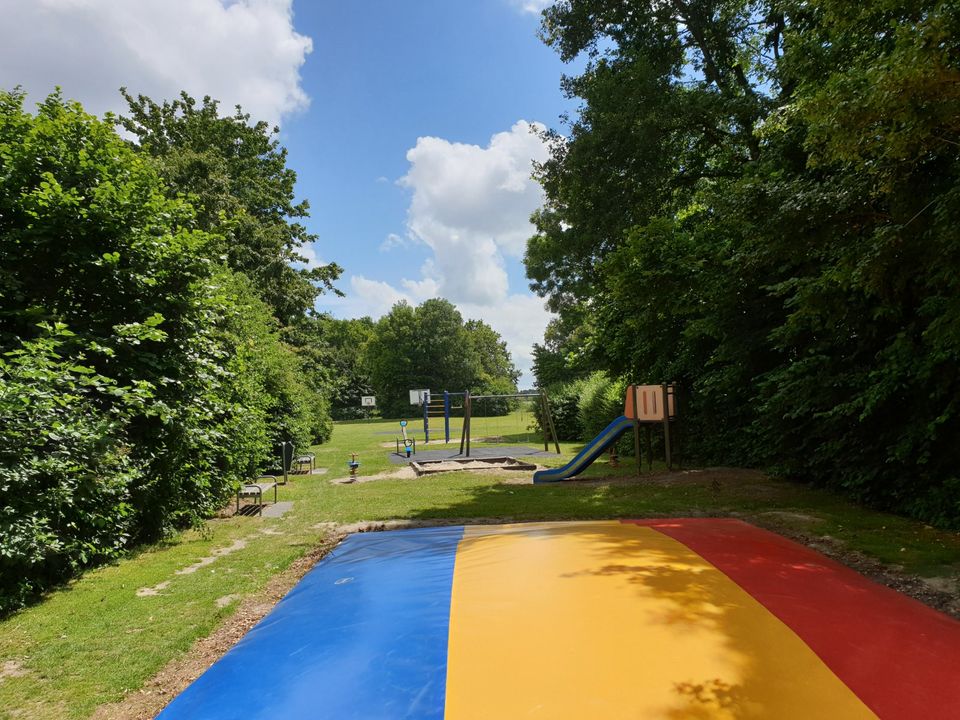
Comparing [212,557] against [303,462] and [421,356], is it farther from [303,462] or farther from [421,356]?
[421,356]

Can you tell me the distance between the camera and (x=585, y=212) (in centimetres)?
1519

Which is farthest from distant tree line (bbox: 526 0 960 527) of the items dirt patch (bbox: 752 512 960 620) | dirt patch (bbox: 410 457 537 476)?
dirt patch (bbox: 410 457 537 476)

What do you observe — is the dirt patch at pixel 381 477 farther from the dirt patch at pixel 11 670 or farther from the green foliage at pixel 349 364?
the green foliage at pixel 349 364

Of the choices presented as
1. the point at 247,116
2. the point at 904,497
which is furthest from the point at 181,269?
the point at 247,116

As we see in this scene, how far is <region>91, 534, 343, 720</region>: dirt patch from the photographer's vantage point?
348 cm

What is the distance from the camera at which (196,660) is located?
4156 mm

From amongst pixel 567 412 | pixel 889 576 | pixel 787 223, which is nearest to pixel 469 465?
pixel 567 412

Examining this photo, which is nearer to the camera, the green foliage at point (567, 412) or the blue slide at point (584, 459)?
the blue slide at point (584, 459)

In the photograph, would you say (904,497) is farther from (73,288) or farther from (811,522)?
(73,288)

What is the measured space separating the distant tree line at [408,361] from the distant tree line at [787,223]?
166ft

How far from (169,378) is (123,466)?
1233 mm

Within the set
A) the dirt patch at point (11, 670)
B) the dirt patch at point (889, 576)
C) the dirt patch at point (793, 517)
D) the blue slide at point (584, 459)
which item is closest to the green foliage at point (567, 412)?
the blue slide at point (584, 459)

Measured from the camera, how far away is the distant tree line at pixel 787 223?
549cm

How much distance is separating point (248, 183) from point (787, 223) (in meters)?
23.6
